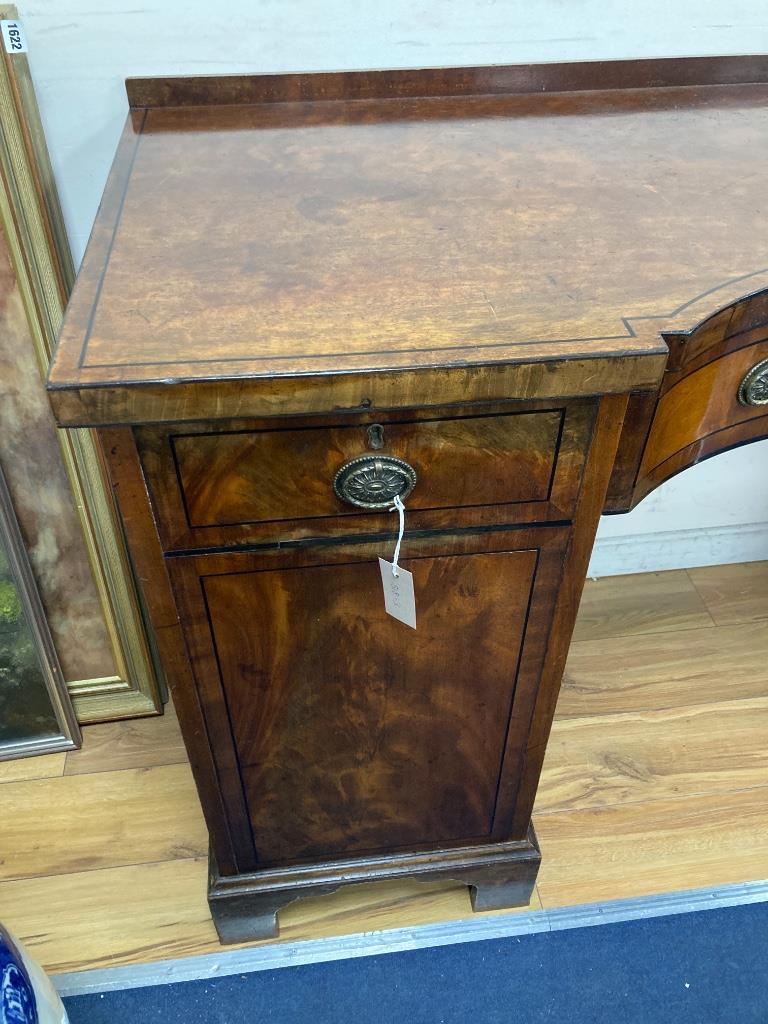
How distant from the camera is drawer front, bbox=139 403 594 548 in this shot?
601mm

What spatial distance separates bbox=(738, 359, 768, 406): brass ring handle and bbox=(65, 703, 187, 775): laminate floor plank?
2.90 feet

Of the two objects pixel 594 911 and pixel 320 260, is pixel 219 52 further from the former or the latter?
pixel 594 911

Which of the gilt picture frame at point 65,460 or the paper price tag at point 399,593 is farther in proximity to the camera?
the gilt picture frame at point 65,460

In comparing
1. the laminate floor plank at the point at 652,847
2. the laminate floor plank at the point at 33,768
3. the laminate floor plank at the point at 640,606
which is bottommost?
the laminate floor plank at the point at 33,768

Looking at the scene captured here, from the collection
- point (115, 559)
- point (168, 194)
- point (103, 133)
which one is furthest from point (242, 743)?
point (103, 133)

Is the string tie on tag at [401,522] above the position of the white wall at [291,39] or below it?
below

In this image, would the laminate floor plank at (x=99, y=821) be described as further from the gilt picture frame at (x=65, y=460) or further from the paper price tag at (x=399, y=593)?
the paper price tag at (x=399, y=593)

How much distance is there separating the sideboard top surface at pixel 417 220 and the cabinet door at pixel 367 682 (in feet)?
0.60

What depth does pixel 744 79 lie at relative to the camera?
0.95m

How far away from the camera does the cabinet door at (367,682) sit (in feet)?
2.31

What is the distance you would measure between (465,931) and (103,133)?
1010 millimetres

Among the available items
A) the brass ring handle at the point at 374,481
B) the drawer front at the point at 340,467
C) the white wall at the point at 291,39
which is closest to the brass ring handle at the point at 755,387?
the drawer front at the point at 340,467

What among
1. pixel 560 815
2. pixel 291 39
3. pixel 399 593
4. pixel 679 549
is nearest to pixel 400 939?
pixel 560 815

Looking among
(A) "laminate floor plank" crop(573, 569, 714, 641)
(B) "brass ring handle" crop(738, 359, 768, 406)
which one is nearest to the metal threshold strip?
(A) "laminate floor plank" crop(573, 569, 714, 641)
